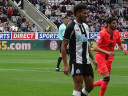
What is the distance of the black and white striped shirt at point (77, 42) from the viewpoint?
30.1 feet

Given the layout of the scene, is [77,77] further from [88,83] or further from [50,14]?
[50,14]

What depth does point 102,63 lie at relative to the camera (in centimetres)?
1162

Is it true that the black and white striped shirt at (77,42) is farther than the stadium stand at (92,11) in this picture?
No

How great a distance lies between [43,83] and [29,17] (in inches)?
1177

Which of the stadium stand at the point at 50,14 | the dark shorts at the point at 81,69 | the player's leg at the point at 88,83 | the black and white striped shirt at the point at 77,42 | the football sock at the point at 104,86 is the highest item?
the black and white striped shirt at the point at 77,42

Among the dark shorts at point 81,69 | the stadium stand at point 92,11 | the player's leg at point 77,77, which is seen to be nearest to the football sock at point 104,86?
the dark shorts at point 81,69

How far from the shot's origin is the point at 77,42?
925 centimetres

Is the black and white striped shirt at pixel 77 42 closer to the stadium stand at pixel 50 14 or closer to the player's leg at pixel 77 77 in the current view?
the player's leg at pixel 77 77

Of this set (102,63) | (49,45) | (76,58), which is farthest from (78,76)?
(49,45)

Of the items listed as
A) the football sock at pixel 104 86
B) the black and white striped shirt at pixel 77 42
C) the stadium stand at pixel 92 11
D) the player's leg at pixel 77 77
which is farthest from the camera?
the stadium stand at pixel 92 11

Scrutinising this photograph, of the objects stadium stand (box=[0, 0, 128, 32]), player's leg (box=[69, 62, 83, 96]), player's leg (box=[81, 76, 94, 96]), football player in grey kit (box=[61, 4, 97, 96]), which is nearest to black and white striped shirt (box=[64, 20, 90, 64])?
football player in grey kit (box=[61, 4, 97, 96])

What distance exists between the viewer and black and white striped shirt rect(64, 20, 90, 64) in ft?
30.1

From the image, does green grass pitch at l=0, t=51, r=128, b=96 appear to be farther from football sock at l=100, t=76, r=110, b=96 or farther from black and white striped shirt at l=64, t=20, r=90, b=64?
black and white striped shirt at l=64, t=20, r=90, b=64

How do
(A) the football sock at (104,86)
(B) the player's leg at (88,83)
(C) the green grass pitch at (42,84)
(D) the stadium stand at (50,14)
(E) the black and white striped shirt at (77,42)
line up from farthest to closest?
(D) the stadium stand at (50,14) < (C) the green grass pitch at (42,84) < (A) the football sock at (104,86) < (B) the player's leg at (88,83) < (E) the black and white striped shirt at (77,42)
